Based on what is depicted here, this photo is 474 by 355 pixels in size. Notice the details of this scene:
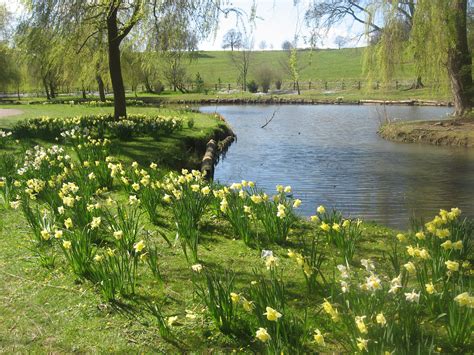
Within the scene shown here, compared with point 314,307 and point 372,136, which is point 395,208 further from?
point 372,136

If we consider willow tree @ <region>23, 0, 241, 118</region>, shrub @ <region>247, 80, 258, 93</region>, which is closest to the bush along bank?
willow tree @ <region>23, 0, 241, 118</region>

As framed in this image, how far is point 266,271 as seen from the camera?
4332 millimetres

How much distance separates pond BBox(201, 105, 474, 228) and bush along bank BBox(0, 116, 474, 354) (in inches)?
112

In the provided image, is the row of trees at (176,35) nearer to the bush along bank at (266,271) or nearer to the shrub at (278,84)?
the bush along bank at (266,271)

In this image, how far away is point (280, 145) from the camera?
1645cm

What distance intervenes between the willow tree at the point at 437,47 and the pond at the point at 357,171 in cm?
301

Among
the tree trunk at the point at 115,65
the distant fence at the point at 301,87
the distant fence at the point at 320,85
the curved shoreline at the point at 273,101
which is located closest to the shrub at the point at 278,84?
the distant fence at the point at 301,87

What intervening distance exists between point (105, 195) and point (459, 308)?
5.18 meters

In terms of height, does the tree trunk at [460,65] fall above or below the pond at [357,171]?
above

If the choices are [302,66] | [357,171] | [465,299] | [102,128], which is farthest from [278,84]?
[465,299]

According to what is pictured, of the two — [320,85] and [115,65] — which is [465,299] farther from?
[320,85]

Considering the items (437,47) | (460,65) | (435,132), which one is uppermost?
(437,47)

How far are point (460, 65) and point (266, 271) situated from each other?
53.0 feet

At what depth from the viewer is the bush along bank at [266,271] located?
2.80m
